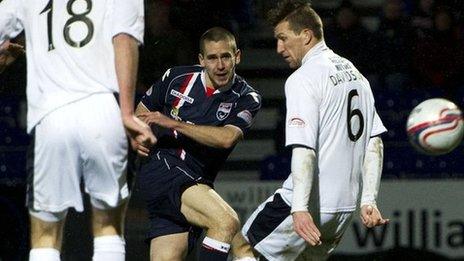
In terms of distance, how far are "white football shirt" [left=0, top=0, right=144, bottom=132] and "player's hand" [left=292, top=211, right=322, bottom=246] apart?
1.16 m

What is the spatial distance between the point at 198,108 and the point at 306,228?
167cm

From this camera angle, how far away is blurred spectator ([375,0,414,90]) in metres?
10.8

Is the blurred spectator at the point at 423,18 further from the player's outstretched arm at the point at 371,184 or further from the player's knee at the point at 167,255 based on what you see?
the player's outstretched arm at the point at 371,184

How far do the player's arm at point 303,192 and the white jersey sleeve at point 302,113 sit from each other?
1.9 inches

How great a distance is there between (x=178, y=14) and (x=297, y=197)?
4.81 meters

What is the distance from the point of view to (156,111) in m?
7.47

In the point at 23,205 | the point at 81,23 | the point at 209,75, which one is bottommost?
the point at 23,205

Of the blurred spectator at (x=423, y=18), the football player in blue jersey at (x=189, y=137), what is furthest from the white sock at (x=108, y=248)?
the blurred spectator at (x=423, y=18)

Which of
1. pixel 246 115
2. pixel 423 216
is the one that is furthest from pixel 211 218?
pixel 423 216

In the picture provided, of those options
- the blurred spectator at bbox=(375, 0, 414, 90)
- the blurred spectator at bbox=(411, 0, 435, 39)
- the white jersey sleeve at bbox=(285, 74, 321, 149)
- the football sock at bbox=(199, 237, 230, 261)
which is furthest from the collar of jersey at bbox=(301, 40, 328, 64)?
the blurred spectator at bbox=(411, 0, 435, 39)

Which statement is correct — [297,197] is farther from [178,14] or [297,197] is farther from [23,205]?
[178,14]

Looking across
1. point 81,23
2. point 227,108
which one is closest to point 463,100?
point 227,108

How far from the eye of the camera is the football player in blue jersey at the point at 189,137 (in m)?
7.44

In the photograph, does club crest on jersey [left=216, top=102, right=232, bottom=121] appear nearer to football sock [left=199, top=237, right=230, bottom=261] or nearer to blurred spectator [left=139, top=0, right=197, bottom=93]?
football sock [left=199, top=237, right=230, bottom=261]
